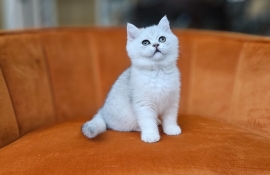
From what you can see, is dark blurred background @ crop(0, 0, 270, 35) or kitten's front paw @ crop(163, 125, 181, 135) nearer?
kitten's front paw @ crop(163, 125, 181, 135)

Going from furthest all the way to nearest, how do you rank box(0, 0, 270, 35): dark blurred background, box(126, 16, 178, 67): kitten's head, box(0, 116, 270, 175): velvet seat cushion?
box(0, 0, 270, 35): dark blurred background < box(126, 16, 178, 67): kitten's head < box(0, 116, 270, 175): velvet seat cushion

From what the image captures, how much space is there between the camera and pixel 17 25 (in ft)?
7.07

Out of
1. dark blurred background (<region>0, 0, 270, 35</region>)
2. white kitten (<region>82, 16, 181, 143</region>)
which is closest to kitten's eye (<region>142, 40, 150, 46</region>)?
white kitten (<region>82, 16, 181, 143</region>)

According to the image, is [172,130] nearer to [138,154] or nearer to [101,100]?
[138,154]

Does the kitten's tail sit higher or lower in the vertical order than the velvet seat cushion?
higher

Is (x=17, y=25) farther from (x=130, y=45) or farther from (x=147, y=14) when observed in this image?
(x=130, y=45)

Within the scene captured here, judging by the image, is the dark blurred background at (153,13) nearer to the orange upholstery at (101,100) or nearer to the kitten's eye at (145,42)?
the orange upholstery at (101,100)

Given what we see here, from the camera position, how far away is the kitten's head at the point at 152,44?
0.95 metres

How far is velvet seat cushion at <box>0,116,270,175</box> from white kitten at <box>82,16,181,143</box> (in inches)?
1.9

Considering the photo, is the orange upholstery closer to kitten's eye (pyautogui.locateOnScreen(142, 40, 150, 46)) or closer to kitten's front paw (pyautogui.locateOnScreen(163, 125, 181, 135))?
kitten's front paw (pyautogui.locateOnScreen(163, 125, 181, 135))

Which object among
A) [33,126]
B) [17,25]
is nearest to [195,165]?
[33,126]

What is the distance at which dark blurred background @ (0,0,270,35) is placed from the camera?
8.44 feet

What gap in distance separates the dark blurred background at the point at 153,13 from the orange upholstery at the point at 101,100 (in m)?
1.01

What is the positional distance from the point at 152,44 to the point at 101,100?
2.04ft
